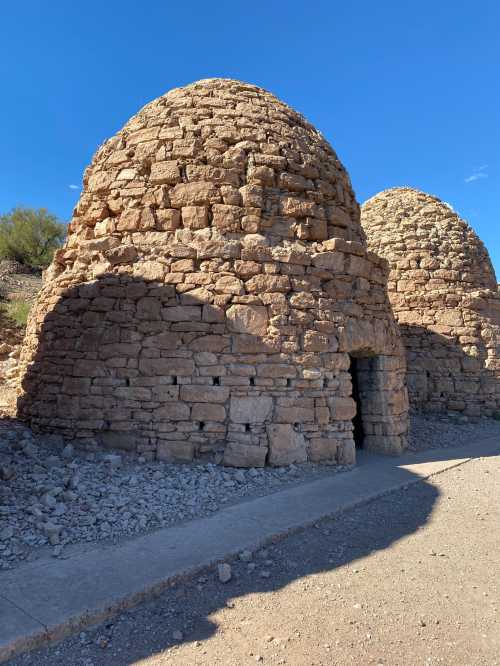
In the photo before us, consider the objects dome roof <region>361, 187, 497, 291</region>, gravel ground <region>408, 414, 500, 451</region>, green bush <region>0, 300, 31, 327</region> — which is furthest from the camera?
green bush <region>0, 300, 31, 327</region>

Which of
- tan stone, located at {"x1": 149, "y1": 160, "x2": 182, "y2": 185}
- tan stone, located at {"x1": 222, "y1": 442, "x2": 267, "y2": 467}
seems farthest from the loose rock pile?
tan stone, located at {"x1": 149, "y1": 160, "x2": 182, "y2": 185}

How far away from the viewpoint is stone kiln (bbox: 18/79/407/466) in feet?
19.2

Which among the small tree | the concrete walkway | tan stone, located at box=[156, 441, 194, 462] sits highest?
the small tree

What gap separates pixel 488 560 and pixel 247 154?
18.8 ft

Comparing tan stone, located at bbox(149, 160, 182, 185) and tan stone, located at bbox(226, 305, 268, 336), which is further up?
tan stone, located at bbox(149, 160, 182, 185)

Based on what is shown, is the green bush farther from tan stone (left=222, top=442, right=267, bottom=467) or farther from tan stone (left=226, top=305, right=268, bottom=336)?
tan stone (left=222, top=442, right=267, bottom=467)

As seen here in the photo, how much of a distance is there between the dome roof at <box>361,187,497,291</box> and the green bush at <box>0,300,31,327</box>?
441 inches

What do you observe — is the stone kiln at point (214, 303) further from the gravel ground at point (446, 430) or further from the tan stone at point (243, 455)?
the gravel ground at point (446, 430)

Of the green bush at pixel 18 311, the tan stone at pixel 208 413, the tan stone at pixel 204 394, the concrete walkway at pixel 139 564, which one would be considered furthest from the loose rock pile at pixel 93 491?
the green bush at pixel 18 311

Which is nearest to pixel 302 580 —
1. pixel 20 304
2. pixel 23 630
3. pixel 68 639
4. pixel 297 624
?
pixel 297 624

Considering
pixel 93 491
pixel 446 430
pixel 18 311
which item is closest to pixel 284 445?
pixel 93 491

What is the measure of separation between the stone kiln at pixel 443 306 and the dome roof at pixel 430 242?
0.02m

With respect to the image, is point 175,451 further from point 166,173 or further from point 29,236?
point 29,236

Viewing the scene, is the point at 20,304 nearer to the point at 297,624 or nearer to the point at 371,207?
the point at 371,207
